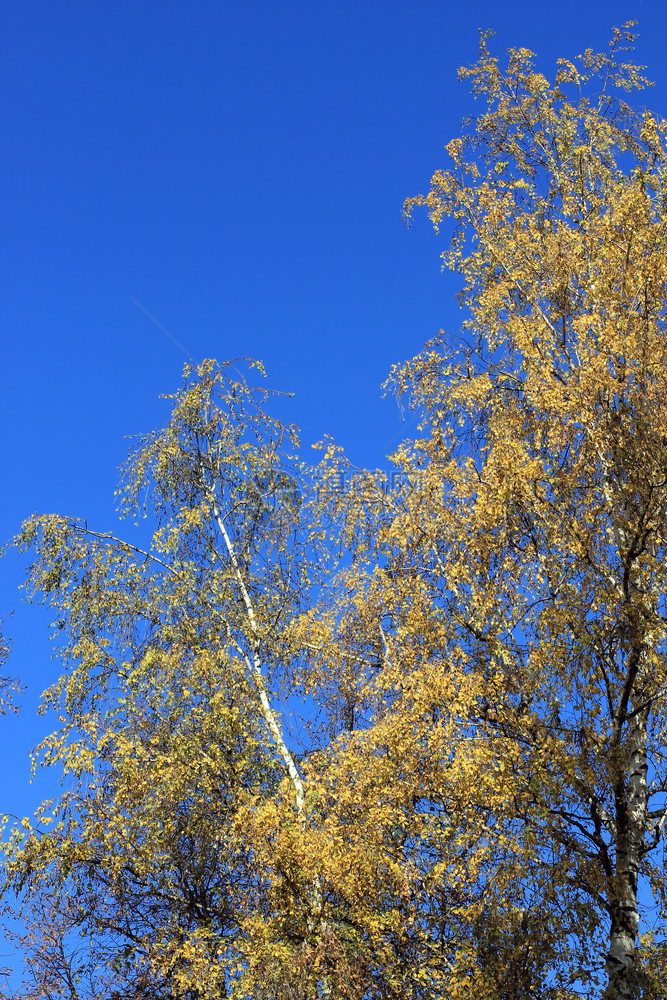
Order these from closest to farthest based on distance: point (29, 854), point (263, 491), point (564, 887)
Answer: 1. point (564, 887)
2. point (29, 854)
3. point (263, 491)

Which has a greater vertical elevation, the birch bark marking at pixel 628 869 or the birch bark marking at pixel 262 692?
the birch bark marking at pixel 262 692

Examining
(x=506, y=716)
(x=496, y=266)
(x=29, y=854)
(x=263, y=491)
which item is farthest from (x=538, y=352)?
(x=29, y=854)

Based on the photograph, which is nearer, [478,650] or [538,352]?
[478,650]

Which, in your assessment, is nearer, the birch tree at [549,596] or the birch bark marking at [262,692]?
the birch tree at [549,596]

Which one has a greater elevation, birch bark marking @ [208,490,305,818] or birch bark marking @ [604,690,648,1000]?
birch bark marking @ [208,490,305,818]

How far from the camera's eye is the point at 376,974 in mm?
10711

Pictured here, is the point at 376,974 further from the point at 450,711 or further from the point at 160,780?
the point at 160,780

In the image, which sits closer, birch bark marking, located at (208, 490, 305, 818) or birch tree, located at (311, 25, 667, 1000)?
birch tree, located at (311, 25, 667, 1000)

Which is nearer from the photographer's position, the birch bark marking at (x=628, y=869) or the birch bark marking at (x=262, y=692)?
the birch bark marking at (x=628, y=869)

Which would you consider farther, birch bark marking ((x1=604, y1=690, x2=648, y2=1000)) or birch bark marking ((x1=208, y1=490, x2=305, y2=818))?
birch bark marking ((x1=208, y1=490, x2=305, y2=818))

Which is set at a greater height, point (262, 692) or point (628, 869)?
point (262, 692)

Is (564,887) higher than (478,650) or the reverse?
the reverse

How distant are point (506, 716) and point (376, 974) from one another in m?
3.21

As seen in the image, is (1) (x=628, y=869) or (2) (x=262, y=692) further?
(2) (x=262, y=692)
